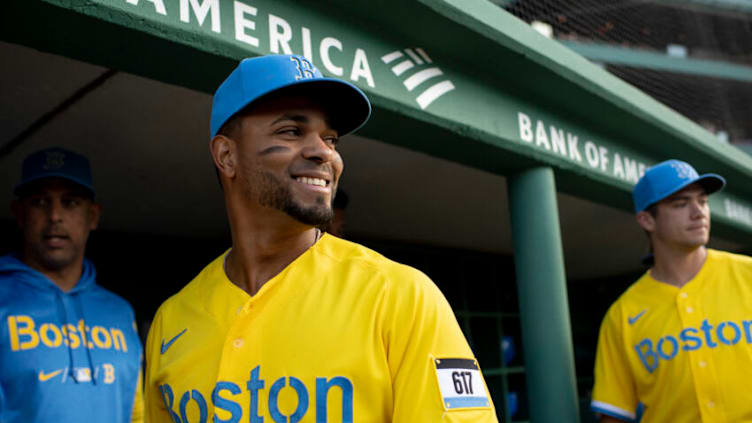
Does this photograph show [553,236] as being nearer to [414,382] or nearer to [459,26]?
[459,26]

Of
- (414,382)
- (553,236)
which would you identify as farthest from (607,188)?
(414,382)

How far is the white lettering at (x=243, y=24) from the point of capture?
2.04m

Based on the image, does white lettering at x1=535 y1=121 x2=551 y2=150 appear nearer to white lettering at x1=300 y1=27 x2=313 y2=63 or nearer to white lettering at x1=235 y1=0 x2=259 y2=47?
white lettering at x1=300 y1=27 x2=313 y2=63

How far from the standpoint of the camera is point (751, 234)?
18.3 feet

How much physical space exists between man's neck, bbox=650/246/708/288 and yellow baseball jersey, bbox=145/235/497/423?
6.74 ft

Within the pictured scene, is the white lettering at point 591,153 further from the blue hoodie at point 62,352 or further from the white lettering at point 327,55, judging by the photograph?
the blue hoodie at point 62,352

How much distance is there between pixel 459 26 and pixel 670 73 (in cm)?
2098

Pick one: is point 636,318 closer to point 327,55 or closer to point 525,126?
point 525,126

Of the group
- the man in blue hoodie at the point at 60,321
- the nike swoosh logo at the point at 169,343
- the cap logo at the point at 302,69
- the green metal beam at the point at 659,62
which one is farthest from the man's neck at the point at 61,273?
the green metal beam at the point at 659,62

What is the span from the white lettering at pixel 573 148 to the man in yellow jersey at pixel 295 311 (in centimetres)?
212

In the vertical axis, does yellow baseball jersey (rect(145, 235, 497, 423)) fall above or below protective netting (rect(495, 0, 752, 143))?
below

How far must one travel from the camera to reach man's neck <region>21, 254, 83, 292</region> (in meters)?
2.72

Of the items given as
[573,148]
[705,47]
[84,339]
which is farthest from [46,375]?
[705,47]

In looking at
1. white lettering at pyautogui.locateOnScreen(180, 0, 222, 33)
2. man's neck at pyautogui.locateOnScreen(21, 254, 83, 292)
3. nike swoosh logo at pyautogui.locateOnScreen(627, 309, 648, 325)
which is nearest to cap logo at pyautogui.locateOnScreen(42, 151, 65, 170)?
man's neck at pyautogui.locateOnScreen(21, 254, 83, 292)
